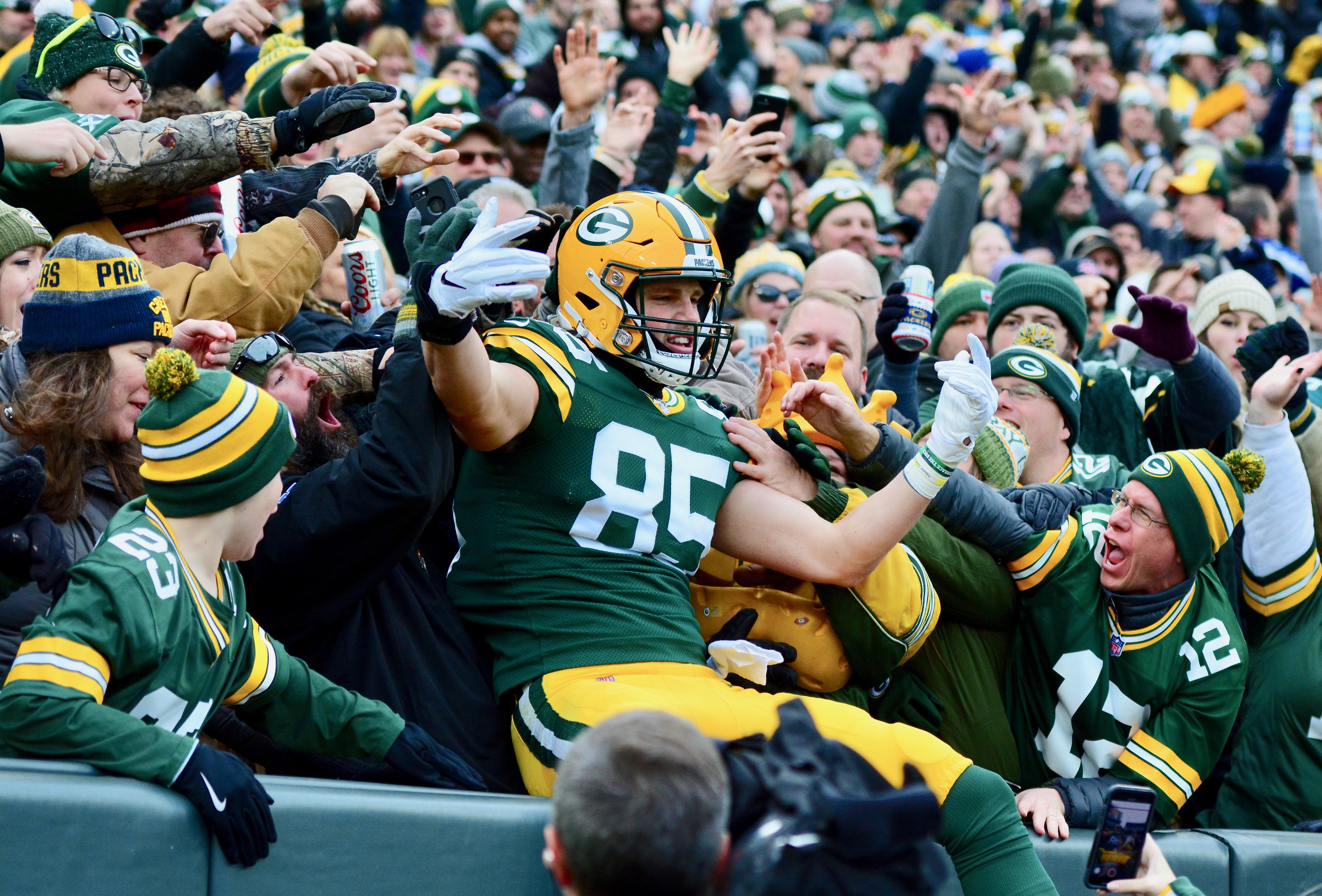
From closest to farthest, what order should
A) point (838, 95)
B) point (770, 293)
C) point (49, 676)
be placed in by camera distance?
1. point (49, 676)
2. point (770, 293)
3. point (838, 95)

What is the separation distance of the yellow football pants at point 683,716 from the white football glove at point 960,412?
715mm

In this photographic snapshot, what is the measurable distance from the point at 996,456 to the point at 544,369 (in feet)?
6.42

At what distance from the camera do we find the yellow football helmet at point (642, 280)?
12.2ft

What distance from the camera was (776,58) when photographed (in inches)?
504

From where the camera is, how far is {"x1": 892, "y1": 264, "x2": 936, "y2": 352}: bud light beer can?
524cm

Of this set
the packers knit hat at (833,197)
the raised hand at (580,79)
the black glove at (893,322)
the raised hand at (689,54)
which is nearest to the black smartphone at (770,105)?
the raised hand at (689,54)

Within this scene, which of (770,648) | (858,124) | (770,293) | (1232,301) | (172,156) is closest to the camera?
(770,648)

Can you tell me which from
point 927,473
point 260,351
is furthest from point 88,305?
point 927,473

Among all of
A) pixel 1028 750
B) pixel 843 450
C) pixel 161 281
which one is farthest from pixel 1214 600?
pixel 161 281

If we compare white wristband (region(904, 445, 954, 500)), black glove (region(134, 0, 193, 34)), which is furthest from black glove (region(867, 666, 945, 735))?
black glove (region(134, 0, 193, 34))

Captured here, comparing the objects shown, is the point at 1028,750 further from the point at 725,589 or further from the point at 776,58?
the point at 776,58

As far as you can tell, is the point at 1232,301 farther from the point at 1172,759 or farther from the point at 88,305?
the point at 88,305

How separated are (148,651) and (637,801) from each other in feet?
4.31

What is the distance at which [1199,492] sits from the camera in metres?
4.18
